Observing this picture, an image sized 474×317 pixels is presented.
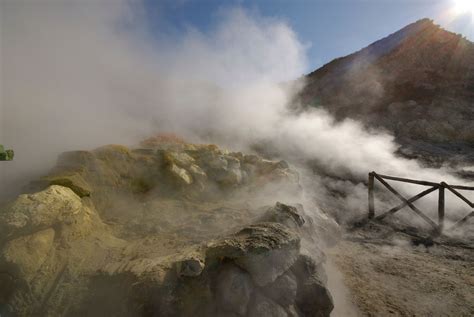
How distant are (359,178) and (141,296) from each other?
8539 millimetres

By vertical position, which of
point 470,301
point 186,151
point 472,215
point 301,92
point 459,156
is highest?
point 301,92

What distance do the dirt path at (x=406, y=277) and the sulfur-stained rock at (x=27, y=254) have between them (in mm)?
4106

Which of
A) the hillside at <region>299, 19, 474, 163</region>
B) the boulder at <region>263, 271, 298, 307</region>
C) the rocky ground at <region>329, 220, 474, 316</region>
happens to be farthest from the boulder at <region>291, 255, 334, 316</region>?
the hillside at <region>299, 19, 474, 163</region>

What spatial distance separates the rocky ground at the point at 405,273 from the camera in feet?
13.8

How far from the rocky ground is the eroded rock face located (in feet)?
3.29

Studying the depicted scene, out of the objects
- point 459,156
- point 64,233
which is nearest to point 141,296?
point 64,233

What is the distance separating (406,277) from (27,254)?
544 centimetres

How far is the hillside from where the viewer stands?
1416cm

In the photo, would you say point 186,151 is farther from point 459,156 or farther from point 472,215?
point 459,156

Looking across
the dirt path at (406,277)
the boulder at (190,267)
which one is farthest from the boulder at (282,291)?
the dirt path at (406,277)

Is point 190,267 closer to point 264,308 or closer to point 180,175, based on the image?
point 264,308

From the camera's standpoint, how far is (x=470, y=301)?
4250 mm

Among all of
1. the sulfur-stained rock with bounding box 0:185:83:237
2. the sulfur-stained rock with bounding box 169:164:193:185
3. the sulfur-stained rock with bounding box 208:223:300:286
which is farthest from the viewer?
the sulfur-stained rock with bounding box 169:164:193:185

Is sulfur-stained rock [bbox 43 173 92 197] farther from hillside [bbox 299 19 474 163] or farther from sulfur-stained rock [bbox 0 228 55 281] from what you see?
hillside [bbox 299 19 474 163]
